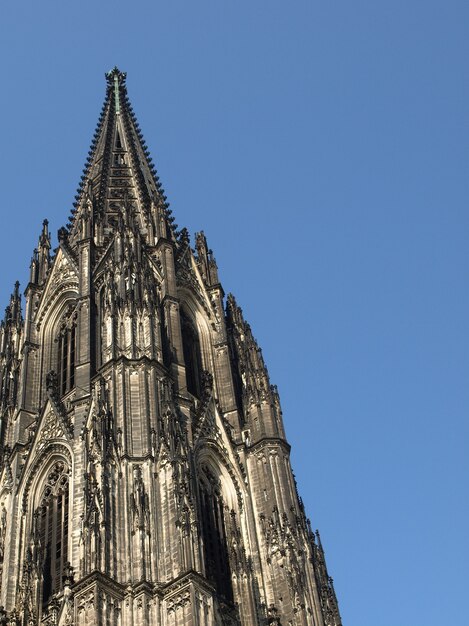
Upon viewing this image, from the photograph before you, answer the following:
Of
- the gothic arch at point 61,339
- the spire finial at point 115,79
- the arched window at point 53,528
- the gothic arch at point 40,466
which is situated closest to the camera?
the arched window at point 53,528

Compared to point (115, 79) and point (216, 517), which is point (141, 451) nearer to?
point (216, 517)

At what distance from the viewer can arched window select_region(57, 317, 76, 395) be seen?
4266 centimetres

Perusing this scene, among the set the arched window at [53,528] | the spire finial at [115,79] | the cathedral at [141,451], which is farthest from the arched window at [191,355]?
the spire finial at [115,79]

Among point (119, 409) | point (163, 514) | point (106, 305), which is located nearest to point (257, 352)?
point (106, 305)

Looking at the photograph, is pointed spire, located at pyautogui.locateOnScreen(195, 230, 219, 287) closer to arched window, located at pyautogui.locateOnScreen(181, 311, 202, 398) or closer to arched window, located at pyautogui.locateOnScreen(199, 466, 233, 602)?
arched window, located at pyautogui.locateOnScreen(181, 311, 202, 398)

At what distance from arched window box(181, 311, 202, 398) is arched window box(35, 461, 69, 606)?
6619 millimetres

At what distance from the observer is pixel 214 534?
37.0 meters

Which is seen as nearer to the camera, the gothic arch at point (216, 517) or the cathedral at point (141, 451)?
the cathedral at point (141, 451)

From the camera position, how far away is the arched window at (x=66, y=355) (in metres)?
42.7

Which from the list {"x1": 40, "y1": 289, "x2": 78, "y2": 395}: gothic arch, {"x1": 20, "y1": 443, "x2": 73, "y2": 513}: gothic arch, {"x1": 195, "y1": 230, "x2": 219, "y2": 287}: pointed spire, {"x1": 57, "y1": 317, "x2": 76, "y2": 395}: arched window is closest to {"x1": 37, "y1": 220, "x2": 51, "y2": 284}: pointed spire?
{"x1": 40, "y1": 289, "x2": 78, "y2": 395}: gothic arch

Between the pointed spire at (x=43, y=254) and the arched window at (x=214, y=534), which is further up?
the pointed spire at (x=43, y=254)

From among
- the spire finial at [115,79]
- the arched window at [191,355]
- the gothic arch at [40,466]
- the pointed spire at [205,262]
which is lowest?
the gothic arch at [40,466]

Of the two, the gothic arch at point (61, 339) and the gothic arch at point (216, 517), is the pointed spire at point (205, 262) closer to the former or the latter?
the gothic arch at point (61, 339)

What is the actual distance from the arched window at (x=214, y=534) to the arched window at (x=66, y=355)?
691 cm
